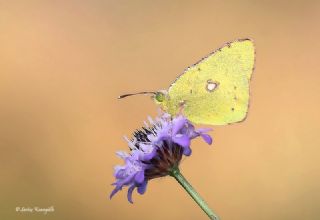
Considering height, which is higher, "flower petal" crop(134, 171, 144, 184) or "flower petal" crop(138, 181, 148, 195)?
"flower petal" crop(134, 171, 144, 184)

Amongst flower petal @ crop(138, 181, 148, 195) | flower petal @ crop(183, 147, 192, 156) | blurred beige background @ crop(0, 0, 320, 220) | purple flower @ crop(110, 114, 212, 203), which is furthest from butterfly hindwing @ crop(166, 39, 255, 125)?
blurred beige background @ crop(0, 0, 320, 220)

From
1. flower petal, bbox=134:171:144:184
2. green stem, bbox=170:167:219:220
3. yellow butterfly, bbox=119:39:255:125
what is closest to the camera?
green stem, bbox=170:167:219:220

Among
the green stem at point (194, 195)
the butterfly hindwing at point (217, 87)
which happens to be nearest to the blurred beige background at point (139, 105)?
the butterfly hindwing at point (217, 87)

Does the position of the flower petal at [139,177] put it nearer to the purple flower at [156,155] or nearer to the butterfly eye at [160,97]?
the purple flower at [156,155]

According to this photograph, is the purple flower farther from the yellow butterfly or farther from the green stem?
the yellow butterfly

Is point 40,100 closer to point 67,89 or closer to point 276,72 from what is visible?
point 67,89
